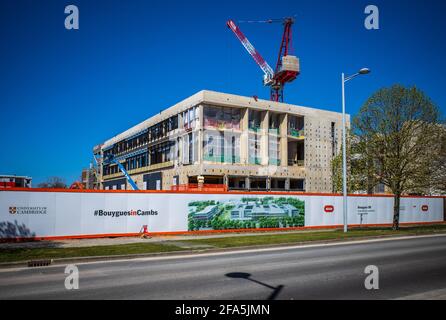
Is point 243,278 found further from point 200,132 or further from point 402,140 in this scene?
point 200,132

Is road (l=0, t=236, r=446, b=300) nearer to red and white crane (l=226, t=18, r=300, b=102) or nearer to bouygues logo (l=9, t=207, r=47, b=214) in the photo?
bouygues logo (l=9, t=207, r=47, b=214)

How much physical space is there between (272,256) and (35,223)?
13.1m

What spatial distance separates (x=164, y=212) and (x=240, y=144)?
27.6 metres

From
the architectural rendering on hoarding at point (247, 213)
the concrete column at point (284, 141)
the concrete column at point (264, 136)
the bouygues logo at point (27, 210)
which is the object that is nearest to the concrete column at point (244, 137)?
the concrete column at point (264, 136)

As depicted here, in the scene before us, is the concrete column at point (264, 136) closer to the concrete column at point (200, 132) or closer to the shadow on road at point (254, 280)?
the concrete column at point (200, 132)

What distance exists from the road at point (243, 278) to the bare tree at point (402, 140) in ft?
44.3

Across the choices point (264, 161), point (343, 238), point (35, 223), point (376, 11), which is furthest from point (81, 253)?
point (264, 161)

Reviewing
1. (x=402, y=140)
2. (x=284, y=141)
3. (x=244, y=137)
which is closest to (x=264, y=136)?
(x=244, y=137)

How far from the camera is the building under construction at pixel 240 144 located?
47625mm

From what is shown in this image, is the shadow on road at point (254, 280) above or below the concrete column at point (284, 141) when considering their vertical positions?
below

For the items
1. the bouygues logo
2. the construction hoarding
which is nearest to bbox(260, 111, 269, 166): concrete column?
the construction hoarding

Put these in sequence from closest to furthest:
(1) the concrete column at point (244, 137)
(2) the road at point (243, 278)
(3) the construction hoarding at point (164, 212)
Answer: (2) the road at point (243, 278)
(3) the construction hoarding at point (164, 212)
(1) the concrete column at point (244, 137)

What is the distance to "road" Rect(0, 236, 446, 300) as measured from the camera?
839 centimetres

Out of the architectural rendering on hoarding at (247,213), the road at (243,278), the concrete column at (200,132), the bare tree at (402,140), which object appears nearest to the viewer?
the road at (243,278)
